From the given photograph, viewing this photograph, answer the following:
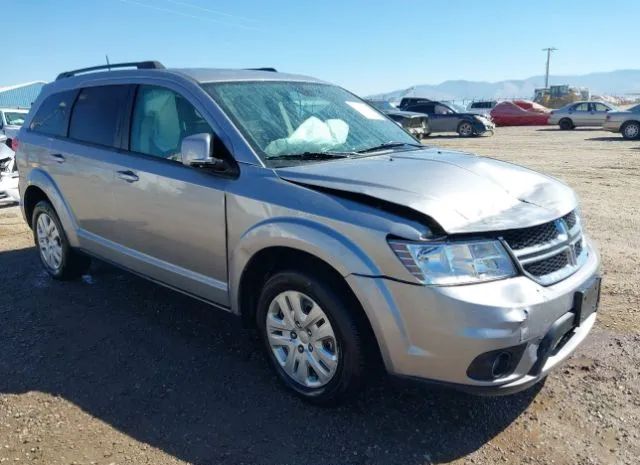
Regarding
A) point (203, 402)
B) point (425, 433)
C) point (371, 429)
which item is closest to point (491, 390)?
point (425, 433)

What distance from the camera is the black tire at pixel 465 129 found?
25.1 metres

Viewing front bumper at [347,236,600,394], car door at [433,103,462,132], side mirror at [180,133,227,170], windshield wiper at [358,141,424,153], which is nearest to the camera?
front bumper at [347,236,600,394]

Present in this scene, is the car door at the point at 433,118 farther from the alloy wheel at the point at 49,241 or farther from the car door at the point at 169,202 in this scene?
the car door at the point at 169,202

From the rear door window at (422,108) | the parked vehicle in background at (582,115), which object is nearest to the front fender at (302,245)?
the rear door window at (422,108)

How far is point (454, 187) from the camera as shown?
2.90 meters

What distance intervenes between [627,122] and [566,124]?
7282mm

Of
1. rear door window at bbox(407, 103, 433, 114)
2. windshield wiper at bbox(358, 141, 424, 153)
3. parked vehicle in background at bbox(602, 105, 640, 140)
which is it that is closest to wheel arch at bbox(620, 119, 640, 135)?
parked vehicle in background at bbox(602, 105, 640, 140)

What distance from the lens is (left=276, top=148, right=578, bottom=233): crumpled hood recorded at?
2683 millimetres

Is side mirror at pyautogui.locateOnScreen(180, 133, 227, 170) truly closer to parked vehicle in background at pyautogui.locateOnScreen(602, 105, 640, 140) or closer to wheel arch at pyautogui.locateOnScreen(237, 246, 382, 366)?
wheel arch at pyautogui.locateOnScreen(237, 246, 382, 366)

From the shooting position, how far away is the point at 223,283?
3.50 meters

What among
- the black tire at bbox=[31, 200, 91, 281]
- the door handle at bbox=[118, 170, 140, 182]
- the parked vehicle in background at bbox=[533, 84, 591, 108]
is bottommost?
the black tire at bbox=[31, 200, 91, 281]

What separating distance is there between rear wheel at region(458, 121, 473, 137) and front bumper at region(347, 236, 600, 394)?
23468 millimetres

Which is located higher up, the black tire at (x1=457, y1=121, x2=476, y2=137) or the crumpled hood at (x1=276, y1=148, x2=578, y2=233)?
the crumpled hood at (x1=276, y1=148, x2=578, y2=233)

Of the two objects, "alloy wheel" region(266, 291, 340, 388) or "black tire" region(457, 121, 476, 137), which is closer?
"alloy wheel" region(266, 291, 340, 388)
